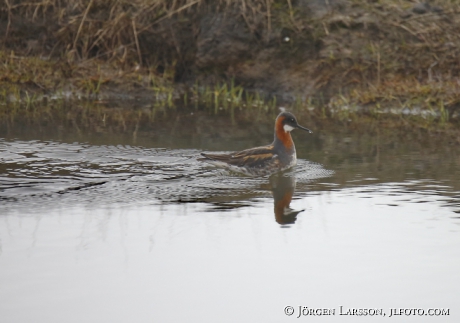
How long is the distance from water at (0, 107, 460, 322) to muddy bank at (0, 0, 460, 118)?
3.60 meters

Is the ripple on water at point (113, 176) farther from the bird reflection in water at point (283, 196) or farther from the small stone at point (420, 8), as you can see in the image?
the small stone at point (420, 8)

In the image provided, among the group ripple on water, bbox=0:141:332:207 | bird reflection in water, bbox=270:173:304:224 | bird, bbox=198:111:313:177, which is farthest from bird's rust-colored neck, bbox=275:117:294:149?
bird reflection in water, bbox=270:173:304:224

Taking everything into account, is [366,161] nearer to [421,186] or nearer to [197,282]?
[421,186]

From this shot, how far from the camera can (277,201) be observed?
7.50m

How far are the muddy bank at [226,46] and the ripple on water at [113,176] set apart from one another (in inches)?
188

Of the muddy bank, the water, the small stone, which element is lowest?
the water

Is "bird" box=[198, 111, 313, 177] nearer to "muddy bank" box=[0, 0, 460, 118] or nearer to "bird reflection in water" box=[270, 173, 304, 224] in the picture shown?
"bird reflection in water" box=[270, 173, 304, 224]

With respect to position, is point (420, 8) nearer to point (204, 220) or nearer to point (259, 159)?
point (259, 159)

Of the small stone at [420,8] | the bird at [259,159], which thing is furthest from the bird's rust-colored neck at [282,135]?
the small stone at [420,8]

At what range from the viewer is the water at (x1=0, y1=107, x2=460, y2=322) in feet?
16.7

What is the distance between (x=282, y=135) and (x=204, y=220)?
3.19 metres

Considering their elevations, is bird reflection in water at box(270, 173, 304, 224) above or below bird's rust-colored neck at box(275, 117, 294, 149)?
below

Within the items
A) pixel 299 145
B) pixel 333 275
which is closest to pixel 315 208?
pixel 333 275

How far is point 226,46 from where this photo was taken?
15.3 m
